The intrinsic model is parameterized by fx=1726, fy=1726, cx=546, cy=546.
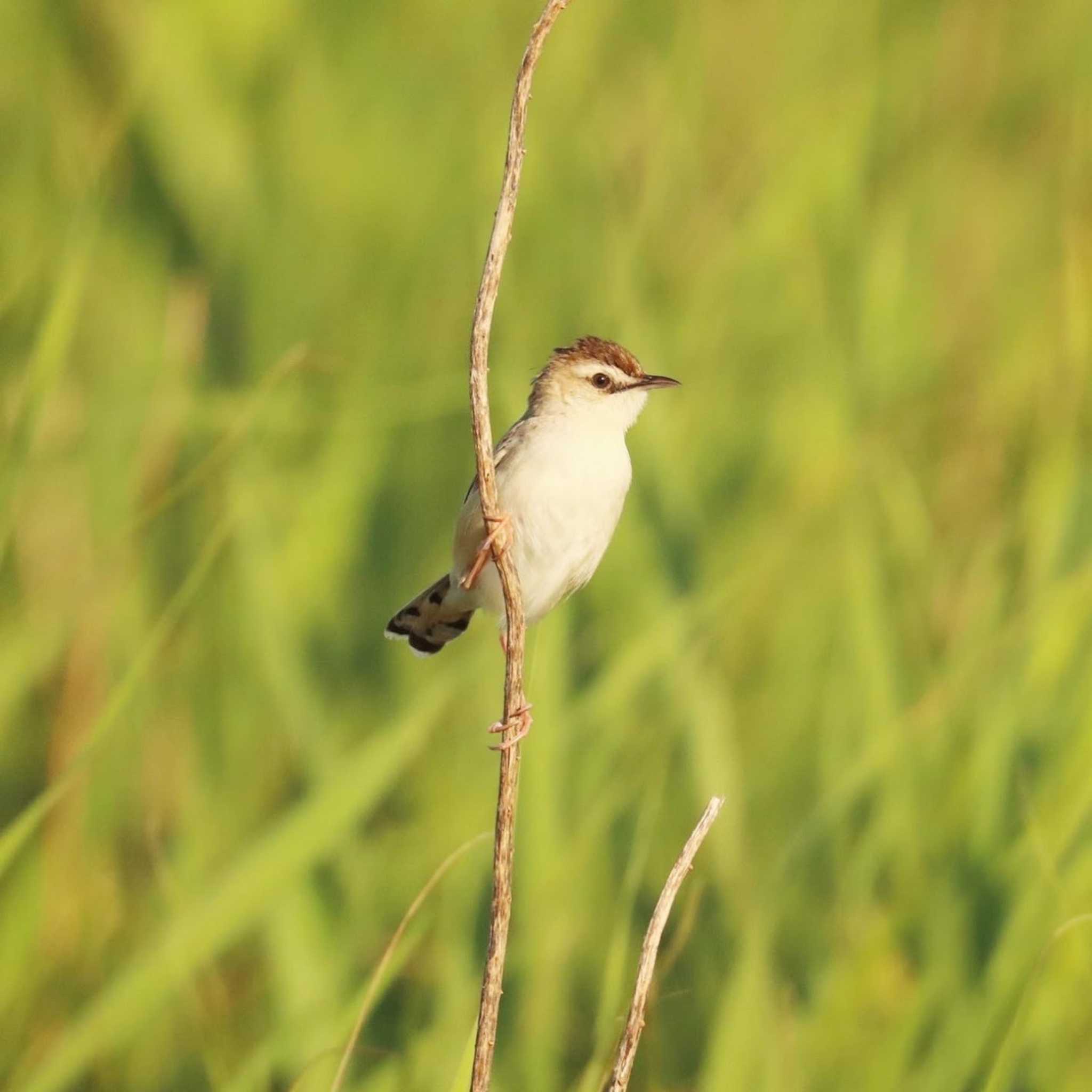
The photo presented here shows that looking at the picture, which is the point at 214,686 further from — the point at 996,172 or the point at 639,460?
the point at 996,172

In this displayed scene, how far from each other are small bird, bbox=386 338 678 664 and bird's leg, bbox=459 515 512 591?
0.01 metres

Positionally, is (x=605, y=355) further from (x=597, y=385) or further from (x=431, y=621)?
(x=431, y=621)

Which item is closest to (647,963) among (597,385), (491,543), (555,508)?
(491,543)

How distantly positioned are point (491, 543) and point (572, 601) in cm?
172

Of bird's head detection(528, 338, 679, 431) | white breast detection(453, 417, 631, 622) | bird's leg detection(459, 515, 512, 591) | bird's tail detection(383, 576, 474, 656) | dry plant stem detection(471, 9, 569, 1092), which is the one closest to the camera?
dry plant stem detection(471, 9, 569, 1092)

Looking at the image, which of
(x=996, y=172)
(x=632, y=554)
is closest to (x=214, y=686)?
(x=632, y=554)

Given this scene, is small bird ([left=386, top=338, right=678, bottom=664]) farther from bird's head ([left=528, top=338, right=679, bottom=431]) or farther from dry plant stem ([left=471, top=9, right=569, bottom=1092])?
dry plant stem ([left=471, top=9, right=569, bottom=1092])

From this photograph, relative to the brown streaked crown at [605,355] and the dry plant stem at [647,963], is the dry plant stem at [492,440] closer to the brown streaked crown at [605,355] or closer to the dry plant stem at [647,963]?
the dry plant stem at [647,963]

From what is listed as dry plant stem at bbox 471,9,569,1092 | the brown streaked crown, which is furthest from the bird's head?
dry plant stem at bbox 471,9,569,1092

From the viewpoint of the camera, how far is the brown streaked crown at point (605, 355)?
143 inches

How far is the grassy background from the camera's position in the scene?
3.16 meters

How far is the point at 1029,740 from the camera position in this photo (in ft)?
11.3

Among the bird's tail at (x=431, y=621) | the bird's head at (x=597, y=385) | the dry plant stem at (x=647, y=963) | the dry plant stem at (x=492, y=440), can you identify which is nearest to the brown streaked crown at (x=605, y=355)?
the bird's head at (x=597, y=385)

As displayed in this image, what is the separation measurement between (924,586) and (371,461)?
1.41 metres
